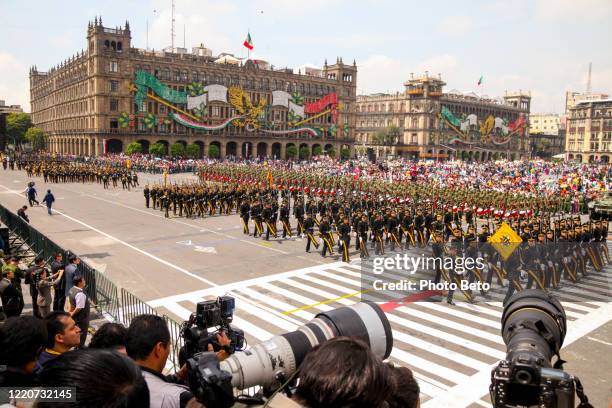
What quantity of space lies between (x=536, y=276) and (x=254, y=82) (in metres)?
73.2

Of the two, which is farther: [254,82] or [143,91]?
[254,82]

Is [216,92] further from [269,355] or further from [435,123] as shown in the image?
[269,355]

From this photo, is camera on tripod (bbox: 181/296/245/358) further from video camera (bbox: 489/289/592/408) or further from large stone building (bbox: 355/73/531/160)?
large stone building (bbox: 355/73/531/160)

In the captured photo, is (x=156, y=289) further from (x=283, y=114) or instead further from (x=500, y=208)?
(x=283, y=114)

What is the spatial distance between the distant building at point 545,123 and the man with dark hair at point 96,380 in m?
176

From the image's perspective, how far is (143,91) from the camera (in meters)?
69.1

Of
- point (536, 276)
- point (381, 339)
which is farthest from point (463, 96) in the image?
point (381, 339)

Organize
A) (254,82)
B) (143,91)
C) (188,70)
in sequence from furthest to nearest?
(254,82) < (188,70) < (143,91)

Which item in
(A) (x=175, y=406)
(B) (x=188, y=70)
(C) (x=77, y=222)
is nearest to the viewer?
(A) (x=175, y=406)

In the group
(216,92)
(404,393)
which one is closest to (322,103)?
(216,92)

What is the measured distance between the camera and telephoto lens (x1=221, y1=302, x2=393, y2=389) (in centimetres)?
290

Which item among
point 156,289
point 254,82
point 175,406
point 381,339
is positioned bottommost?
point 156,289

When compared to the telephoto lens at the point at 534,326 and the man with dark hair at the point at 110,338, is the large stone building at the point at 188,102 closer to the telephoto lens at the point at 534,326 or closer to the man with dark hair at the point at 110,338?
the man with dark hair at the point at 110,338

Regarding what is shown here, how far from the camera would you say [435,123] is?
101688mm
